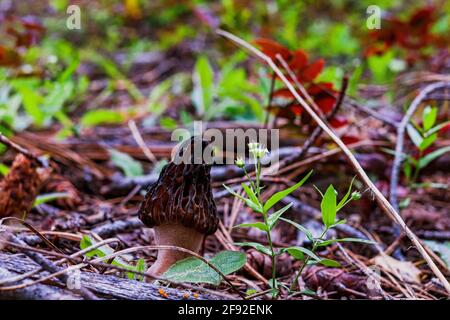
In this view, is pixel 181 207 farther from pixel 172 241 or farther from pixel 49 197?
pixel 49 197

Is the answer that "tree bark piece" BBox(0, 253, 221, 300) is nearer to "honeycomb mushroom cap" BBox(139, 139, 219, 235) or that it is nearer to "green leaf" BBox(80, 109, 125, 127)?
"honeycomb mushroom cap" BBox(139, 139, 219, 235)

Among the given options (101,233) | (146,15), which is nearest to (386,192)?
(101,233)

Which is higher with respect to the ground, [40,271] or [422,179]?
[422,179]

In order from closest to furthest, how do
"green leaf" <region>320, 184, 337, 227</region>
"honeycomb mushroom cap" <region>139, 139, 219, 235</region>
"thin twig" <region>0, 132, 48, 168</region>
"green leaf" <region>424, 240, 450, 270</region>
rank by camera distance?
"green leaf" <region>320, 184, 337, 227</region> → "honeycomb mushroom cap" <region>139, 139, 219, 235</region> → "green leaf" <region>424, 240, 450, 270</region> → "thin twig" <region>0, 132, 48, 168</region>

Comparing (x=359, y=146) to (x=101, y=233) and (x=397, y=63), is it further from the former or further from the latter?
(x=397, y=63)

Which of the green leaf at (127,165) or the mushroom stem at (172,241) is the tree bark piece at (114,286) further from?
the green leaf at (127,165)

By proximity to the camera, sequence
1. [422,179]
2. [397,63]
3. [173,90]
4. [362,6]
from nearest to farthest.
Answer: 1. [422,179]
2. [397,63]
3. [173,90]
4. [362,6]

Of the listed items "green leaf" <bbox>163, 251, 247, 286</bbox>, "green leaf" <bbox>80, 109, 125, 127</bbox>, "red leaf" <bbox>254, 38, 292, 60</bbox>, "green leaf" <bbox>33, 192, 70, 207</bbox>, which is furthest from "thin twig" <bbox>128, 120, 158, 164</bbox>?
"green leaf" <bbox>163, 251, 247, 286</bbox>
